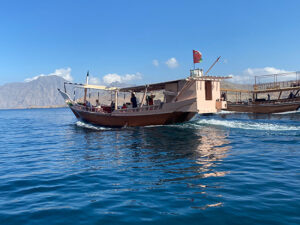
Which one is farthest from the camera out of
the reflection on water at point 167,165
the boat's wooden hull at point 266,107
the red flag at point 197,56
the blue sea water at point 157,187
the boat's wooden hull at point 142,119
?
the boat's wooden hull at point 266,107

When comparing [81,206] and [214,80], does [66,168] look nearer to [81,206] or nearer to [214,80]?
[81,206]

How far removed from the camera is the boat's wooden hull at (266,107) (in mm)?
37062

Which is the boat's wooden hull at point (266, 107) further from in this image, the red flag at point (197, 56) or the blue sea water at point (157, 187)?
the blue sea water at point (157, 187)

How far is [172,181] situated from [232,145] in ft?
21.0

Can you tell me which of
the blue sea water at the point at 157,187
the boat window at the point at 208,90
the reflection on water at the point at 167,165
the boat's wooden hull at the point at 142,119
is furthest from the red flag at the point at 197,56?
the blue sea water at the point at 157,187

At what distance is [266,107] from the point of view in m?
→ 38.8

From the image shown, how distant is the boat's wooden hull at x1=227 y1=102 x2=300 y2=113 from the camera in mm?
37062

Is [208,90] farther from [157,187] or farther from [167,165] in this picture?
[157,187]

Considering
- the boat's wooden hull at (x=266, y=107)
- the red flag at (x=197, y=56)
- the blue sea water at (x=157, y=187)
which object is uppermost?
the red flag at (x=197, y=56)

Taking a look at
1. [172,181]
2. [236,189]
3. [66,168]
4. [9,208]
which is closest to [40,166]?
[66,168]

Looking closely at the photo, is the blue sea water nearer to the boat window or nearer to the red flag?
the boat window

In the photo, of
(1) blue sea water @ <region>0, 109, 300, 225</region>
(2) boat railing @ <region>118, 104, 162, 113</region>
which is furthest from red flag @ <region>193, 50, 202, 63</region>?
(1) blue sea water @ <region>0, 109, 300, 225</region>

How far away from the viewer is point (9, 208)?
5.33 m

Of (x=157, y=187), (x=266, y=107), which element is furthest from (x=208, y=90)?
(x=266, y=107)
